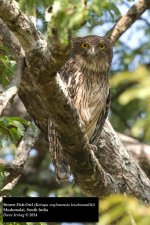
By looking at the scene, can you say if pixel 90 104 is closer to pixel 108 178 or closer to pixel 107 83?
pixel 107 83

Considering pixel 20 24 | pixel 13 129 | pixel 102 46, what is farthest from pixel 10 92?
pixel 102 46

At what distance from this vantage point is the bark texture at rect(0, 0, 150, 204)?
2.89m

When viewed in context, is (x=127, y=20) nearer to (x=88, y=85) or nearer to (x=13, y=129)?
(x=88, y=85)

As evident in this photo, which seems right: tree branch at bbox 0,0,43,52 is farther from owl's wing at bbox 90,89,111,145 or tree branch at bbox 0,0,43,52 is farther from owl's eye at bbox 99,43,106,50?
owl's eye at bbox 99,43,106,50

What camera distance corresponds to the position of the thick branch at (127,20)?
514 centimetres

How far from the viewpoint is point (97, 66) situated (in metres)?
5.11

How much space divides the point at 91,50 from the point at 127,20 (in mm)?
418

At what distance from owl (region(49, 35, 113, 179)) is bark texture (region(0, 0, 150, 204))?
0.38 feet

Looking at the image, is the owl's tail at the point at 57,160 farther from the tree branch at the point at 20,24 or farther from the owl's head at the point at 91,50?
the tree branch at the point at 20,24

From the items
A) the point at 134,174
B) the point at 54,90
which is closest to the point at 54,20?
the point at 54,90

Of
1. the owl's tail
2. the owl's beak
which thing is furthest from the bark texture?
the owl's beak

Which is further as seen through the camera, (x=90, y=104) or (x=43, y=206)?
(x=90, y=104)

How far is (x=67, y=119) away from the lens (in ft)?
10.5

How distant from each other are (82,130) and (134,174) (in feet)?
4.25
